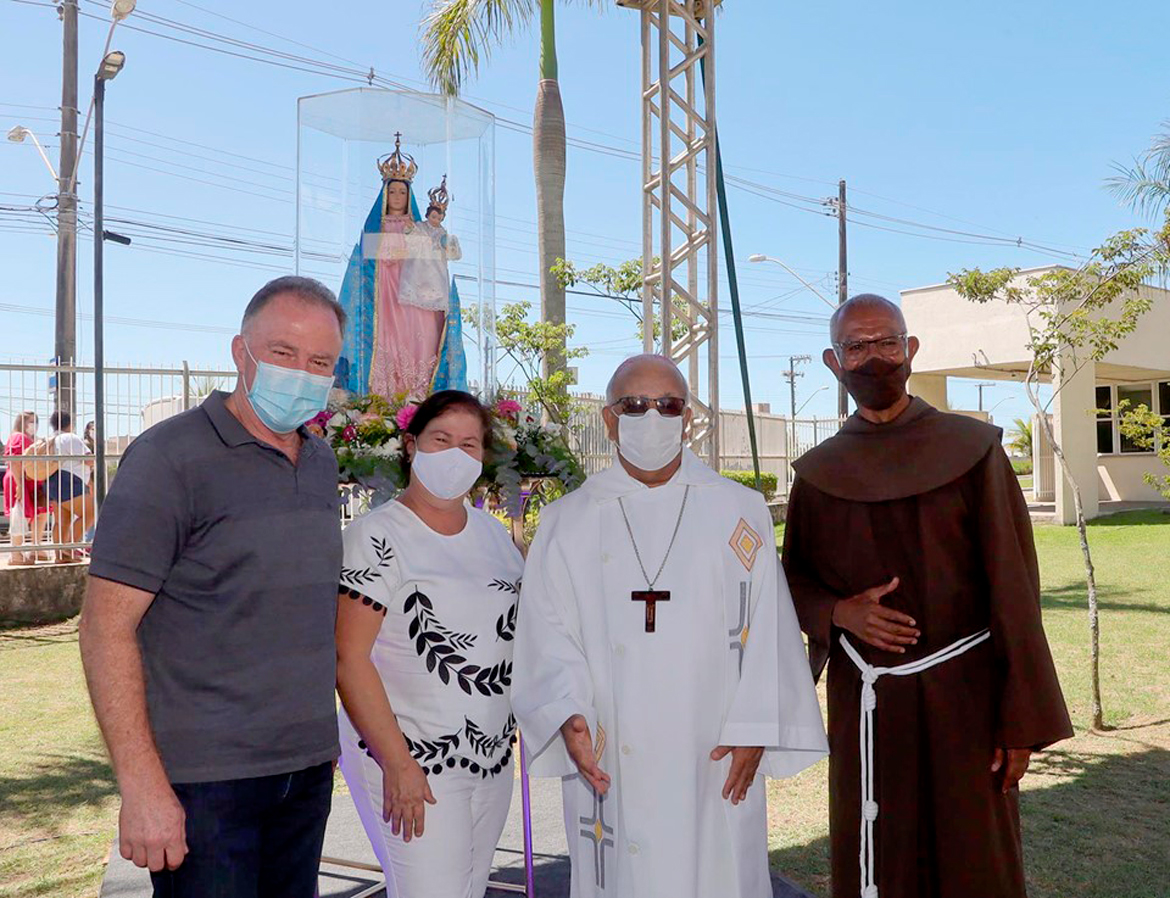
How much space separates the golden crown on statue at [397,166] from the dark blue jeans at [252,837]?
3.78 meters

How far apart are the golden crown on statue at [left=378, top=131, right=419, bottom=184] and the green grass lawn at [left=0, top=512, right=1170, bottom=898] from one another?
394cm

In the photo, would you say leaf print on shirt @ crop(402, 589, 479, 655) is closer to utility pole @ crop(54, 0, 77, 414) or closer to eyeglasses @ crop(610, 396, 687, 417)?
eyeglasses @ crop(610, 396, 687, 417)

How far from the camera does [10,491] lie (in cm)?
1244

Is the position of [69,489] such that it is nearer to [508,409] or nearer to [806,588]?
[508,409]

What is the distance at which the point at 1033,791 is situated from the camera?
20.4 feet

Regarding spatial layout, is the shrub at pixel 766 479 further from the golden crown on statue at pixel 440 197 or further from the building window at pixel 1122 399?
the golden crown on statue at pixel 440 197

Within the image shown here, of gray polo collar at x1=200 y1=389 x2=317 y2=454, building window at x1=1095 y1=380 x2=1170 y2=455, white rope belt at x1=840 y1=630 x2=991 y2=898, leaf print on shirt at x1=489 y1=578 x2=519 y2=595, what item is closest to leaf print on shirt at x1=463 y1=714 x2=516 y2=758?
leaf print on shirt at x1=489 y1=578 x2=519 y2=595

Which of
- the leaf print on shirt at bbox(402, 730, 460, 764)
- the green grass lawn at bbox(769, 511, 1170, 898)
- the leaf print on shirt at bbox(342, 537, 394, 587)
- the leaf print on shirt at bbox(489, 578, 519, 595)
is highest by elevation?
the leaf print on shirt at bbox(342, 537, 394, 587)

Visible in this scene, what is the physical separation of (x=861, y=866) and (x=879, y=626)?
0.83 m

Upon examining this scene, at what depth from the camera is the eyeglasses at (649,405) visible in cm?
319

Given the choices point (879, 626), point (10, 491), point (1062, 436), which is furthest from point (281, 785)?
point (1062, 436)

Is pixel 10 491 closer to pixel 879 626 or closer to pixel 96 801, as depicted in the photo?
pixel 96 801

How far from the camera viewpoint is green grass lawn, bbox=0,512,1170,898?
4945 mm

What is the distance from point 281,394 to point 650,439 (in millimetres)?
1152
